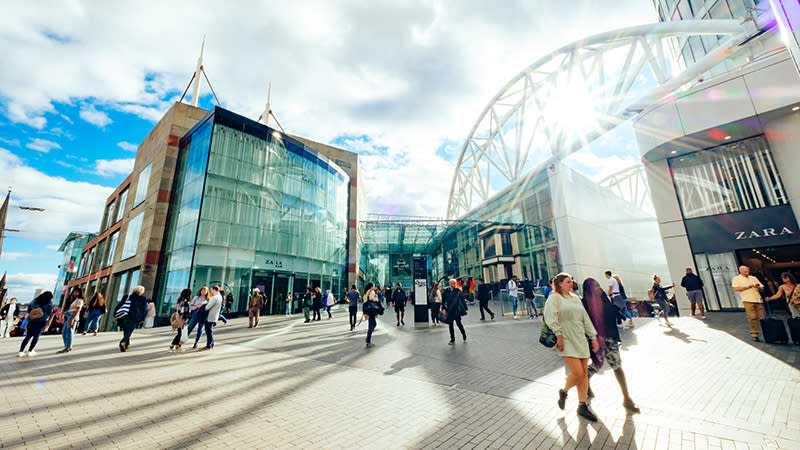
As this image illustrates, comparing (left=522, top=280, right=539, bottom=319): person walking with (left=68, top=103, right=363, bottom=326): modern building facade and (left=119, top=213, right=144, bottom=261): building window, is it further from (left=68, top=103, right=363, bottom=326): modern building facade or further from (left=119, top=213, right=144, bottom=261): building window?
(left=119, top=213, right=144, bottom=261): building window

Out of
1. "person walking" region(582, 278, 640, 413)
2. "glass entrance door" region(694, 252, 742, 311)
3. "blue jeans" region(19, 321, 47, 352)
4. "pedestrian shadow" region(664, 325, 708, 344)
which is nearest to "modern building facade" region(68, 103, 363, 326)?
"blue jeans" region(19, 321, 47, 352)

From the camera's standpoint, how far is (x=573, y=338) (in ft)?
12.1

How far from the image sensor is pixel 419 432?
3.28 meters

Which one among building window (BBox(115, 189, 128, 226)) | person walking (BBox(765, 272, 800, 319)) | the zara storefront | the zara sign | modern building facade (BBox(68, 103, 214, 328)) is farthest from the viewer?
building window (BBox(115, 189, 128, 226))

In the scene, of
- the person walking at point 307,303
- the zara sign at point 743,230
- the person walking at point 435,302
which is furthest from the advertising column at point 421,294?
the zara sign at point 743,230

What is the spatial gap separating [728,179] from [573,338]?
19.6m

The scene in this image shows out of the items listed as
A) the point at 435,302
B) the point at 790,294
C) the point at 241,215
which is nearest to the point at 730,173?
the point at 790,294

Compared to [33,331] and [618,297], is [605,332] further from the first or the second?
[33,331]

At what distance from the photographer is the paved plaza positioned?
122 inches

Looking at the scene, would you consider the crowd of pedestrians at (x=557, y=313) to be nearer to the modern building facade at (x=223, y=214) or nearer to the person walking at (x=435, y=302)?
the person walking at (x=435, y=302)

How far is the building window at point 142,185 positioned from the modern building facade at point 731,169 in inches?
1508

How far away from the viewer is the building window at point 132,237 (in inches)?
999

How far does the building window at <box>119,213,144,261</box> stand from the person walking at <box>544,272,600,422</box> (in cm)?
3185

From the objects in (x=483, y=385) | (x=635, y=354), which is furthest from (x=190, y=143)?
(x=635, y=354)
